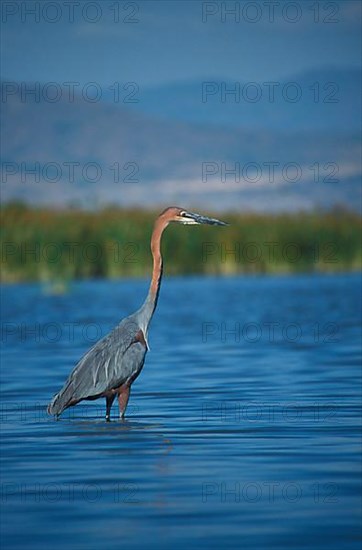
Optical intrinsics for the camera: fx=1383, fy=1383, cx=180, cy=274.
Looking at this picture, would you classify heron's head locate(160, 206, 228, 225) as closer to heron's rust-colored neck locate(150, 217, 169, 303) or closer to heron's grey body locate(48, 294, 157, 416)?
heron's rust-colored neck locate(150, 217, 169, 303)

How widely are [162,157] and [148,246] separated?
100.0m

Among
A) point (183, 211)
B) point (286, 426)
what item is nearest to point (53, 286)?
point (183, 211)

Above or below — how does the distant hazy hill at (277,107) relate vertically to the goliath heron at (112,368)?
above

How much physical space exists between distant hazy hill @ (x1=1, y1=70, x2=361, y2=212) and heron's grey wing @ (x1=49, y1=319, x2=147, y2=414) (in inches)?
4096

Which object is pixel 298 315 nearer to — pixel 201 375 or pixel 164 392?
pixel 201 375

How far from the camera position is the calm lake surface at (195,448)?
740cm

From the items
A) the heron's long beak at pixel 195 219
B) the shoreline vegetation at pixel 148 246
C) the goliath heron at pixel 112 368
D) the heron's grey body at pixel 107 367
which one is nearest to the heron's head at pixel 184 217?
the heron's long beak at pixel 195 219

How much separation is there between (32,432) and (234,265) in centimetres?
2680

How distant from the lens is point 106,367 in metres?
11.7

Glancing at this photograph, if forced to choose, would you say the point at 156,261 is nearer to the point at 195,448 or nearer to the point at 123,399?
the point at 123,399

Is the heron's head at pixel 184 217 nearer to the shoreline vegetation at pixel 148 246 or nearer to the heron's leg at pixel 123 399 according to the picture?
the heron's leg at pixel 123 399

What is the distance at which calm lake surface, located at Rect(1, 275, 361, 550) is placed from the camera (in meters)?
7.40

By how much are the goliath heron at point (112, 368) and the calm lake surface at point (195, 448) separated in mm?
221

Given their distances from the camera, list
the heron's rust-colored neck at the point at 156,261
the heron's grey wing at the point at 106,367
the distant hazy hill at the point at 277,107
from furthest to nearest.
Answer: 1. the distant hazy hill at the point at 277,107
2. the heron's rust-colored neck at the point at 156,261
3. the heron's grey wing at the point at 106,367
